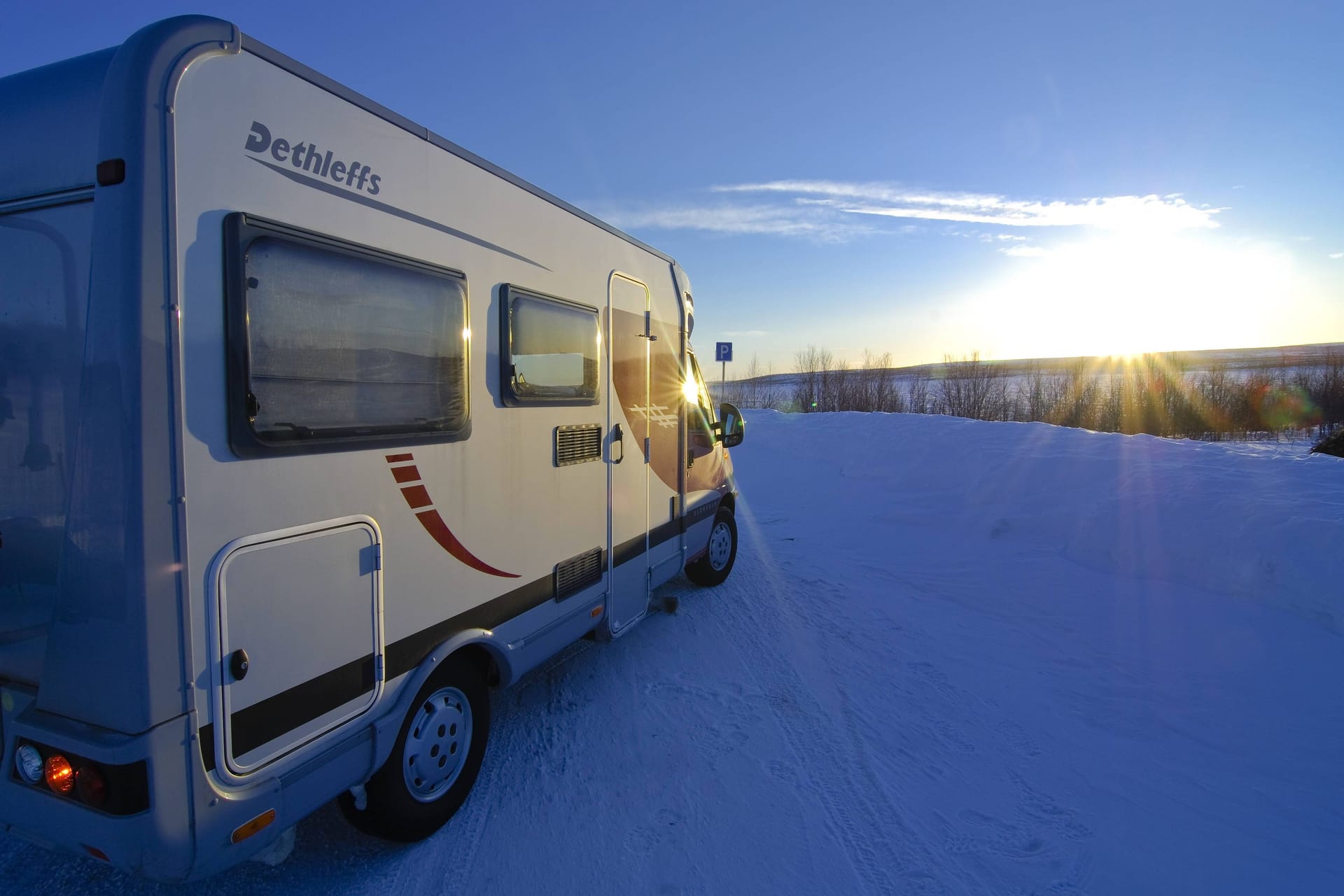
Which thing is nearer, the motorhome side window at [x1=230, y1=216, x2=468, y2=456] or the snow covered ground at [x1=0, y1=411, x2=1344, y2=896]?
the motorhome side window at [x1=230, y1=216, x2=468, y2=456]

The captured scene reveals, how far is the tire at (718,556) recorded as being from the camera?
6.12 meters

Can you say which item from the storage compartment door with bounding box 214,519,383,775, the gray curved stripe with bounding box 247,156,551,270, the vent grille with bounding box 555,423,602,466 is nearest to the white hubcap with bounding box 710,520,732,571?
the vent grille with bounding box 555,423,602,466

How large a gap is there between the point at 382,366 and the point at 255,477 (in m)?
0.66

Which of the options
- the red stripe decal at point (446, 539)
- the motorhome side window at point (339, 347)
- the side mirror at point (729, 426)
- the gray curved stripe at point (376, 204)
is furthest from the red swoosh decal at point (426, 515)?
the side mirror at point (729, 426)

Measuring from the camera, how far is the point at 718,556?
626 cm

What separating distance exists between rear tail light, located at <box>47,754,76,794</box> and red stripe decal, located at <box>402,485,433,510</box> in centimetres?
Result: 120

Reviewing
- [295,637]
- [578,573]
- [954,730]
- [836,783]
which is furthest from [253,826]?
[954,730]

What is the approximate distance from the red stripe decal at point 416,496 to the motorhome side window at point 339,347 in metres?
0.19

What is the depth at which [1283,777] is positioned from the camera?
11.1 ft

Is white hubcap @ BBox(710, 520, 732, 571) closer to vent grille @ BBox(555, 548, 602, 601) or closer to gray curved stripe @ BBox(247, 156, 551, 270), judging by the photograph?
vent grille @ BBox(555, 548, 602, 601)

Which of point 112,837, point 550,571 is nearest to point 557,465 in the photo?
point 550,571

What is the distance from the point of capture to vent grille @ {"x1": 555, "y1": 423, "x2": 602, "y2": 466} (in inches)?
144

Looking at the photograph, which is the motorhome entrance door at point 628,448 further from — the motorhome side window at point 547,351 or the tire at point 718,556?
the tire at point 718,556

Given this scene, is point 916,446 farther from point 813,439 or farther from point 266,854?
point 266,854
